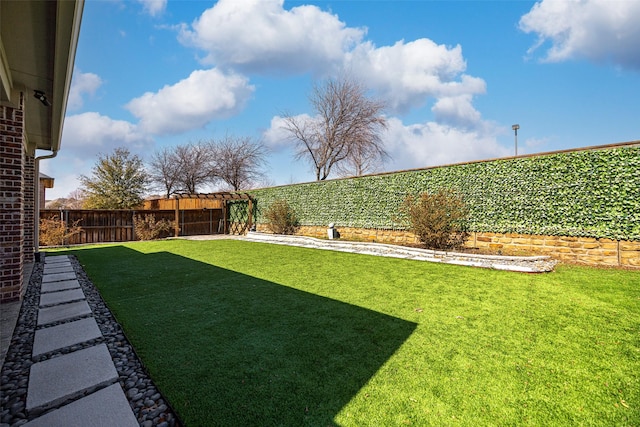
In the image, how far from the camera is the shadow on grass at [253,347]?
195 centimetres

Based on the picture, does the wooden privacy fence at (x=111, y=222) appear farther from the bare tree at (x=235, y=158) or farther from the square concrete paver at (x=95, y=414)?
the square concrete paver at (x=95, y=414)

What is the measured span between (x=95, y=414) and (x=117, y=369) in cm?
65

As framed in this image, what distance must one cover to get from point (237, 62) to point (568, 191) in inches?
427

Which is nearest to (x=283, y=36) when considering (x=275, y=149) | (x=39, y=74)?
(x=39, y=74)

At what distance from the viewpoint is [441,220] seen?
26.5 ft

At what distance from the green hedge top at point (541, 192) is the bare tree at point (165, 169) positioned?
2232 centimetres

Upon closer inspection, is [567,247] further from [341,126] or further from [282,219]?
[341,126]

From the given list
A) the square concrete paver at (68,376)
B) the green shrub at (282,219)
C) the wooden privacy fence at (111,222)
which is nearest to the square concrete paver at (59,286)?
the square concrete paver at (68,376)

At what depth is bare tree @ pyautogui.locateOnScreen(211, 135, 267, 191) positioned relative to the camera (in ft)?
86.6

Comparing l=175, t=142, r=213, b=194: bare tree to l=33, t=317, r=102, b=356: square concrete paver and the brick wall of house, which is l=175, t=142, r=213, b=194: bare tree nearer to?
the brick wall of house

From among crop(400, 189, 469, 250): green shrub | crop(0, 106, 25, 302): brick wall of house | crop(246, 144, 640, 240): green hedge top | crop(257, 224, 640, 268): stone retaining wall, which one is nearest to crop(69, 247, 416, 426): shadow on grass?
crop(0, 106, 25, 302): brick wall of house

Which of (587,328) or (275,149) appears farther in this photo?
(275,149)

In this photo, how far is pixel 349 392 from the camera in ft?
6.83

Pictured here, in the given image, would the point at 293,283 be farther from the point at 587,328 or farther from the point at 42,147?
the point at 42,147
